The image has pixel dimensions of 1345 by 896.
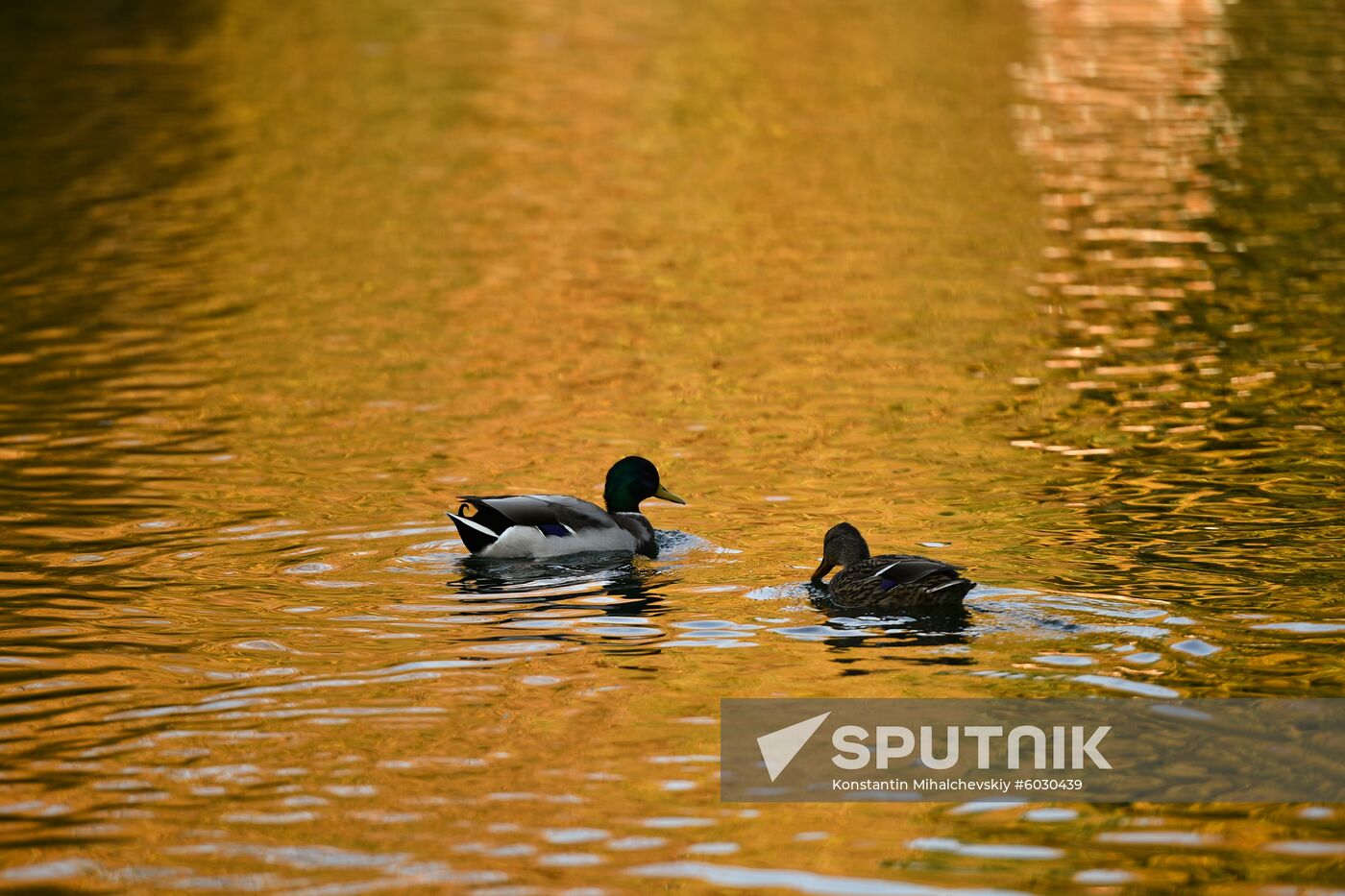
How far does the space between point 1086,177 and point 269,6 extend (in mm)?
50269

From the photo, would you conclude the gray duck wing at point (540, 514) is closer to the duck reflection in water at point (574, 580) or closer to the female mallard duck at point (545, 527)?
the female mallard duck at point (545, 527)

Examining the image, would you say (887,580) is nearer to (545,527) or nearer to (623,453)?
(545,527)

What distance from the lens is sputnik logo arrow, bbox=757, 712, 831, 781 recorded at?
1048 centimetres

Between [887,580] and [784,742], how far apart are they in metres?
2.31

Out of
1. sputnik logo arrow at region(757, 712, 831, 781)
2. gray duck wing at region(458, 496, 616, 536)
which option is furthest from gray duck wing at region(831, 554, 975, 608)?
gray duck wing at region(458, 496, 616, 536)

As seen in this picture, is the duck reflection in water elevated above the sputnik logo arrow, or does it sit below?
above

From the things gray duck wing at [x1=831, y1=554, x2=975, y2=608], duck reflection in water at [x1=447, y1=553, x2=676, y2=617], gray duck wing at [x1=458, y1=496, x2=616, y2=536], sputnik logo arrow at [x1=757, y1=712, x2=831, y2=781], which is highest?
gray duck wing at [x1=458, y1=496, x2=616, y2=536]

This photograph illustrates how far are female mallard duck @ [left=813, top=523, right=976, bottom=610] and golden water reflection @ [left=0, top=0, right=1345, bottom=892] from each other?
210mm

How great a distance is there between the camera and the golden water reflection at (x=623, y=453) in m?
9.75

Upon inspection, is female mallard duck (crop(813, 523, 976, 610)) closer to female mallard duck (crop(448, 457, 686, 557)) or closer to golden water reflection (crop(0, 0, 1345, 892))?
golden water reflection (crop(0, 0, 1345, 892))

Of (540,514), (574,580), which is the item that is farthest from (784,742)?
(540,514)

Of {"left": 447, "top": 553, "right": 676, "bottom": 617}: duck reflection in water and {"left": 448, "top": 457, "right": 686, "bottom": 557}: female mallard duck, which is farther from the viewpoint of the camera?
{"left": 448, "top": 457, "right": 686, "bottom": 557}: female mallard duck

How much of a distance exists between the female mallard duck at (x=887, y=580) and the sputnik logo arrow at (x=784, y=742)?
1.82m

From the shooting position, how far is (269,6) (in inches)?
3068
